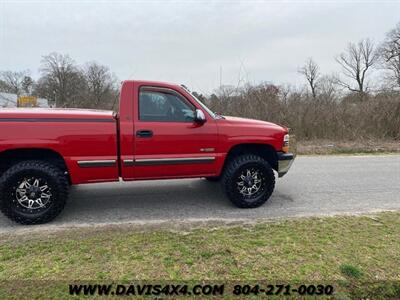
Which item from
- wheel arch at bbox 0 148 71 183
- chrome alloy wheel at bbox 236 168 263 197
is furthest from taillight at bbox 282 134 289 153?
wheel arch at bbox 0 148 71 183

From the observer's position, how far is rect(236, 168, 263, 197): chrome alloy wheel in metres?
5.02

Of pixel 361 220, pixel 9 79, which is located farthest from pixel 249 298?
pixel 9 79

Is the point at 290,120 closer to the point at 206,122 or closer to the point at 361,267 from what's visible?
the point at 206,122

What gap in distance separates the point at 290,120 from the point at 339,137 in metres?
2.30

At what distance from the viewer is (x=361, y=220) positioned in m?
4.42

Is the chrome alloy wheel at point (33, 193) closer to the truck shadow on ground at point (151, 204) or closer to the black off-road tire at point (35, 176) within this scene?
the black off-road tire at point (35, 176)

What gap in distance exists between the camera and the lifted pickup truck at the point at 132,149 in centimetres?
419

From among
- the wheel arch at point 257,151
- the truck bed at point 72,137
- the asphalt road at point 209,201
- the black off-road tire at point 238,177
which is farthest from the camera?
the wheel arch at point 257,151

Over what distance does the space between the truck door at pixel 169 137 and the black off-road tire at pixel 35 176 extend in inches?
41.6

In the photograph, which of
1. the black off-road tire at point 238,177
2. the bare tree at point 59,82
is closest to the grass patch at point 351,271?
the black off-road tire at point 238,177

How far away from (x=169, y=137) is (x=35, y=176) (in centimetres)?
190

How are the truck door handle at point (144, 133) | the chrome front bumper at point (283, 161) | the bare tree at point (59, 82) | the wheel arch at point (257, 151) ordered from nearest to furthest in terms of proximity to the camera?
the truck door handle at point (144, 133) < the wheel arch at point (257, 151) < the chrome front bumper at point (283, 161) < the bare tree at point (59, 82)

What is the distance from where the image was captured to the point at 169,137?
466 cm

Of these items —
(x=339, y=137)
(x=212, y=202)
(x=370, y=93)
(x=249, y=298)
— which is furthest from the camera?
(x=370, y=93)
